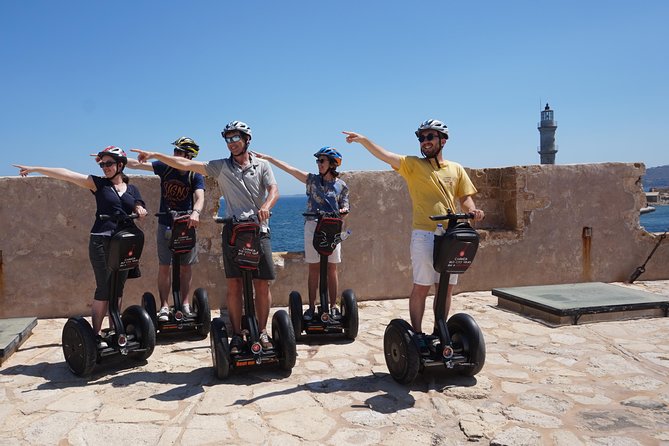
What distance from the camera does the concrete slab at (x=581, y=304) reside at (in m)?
5.93

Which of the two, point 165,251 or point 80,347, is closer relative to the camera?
point 80,347

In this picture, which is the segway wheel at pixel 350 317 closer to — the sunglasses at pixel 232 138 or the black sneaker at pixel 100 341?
the sunglasses at pixel 232 138

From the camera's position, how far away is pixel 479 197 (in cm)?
812

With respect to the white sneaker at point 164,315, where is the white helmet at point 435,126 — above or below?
above

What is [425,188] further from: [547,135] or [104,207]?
[547,135]

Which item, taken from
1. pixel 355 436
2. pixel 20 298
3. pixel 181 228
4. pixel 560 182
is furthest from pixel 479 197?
pixel 20 298

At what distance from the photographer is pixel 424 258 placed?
4203 mm

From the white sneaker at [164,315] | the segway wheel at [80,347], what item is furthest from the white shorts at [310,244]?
the segway wheel at [80,347]

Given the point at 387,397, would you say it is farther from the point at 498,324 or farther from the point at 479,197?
the point at 479,197

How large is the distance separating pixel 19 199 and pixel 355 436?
4.87m

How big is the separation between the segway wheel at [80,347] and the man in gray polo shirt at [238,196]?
107cm

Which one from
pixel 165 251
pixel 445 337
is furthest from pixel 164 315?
pixel 445 337

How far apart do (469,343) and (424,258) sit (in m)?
0.73

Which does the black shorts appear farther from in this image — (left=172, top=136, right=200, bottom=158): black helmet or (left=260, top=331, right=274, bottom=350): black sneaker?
(left=172, top=136, right=200, bottom=158): black helmet
